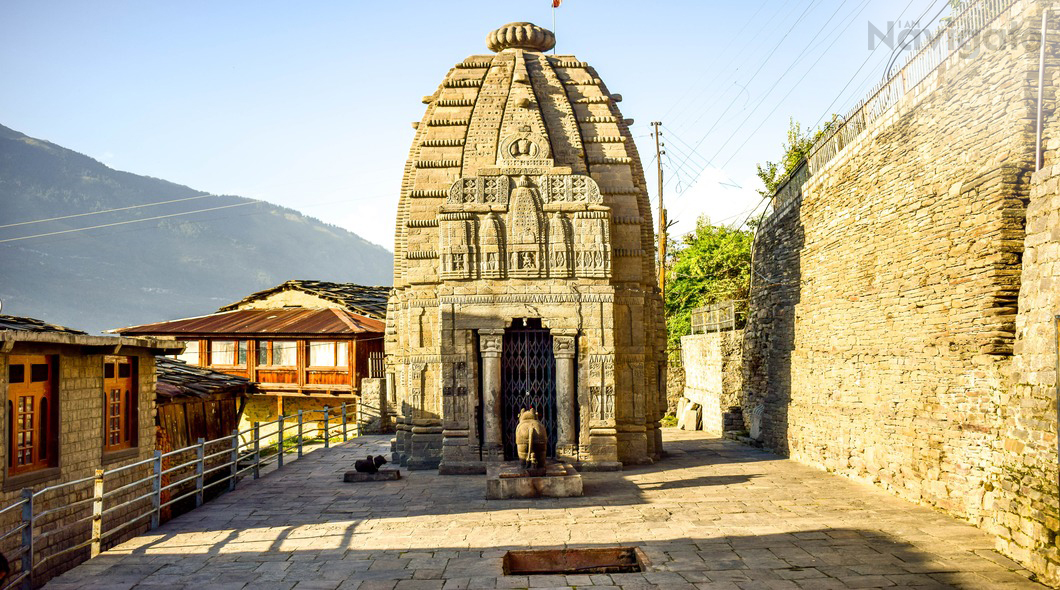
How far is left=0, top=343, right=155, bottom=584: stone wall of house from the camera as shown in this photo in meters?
9.91

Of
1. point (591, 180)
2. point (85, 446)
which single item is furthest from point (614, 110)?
point (85, 446)

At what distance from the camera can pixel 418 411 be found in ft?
56.1

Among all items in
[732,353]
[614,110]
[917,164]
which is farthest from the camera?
[732,353]

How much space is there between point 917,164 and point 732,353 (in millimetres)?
12495

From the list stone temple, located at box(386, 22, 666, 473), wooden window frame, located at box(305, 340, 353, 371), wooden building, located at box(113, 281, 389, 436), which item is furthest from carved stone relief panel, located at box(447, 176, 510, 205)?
wooden window frame, located at box(305, 340, 353, 371)

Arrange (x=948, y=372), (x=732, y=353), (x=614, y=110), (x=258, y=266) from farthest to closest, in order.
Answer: (x=258, y=266)
(x=732, y=353)
(x=614, y=110)
(x=948, y=372)

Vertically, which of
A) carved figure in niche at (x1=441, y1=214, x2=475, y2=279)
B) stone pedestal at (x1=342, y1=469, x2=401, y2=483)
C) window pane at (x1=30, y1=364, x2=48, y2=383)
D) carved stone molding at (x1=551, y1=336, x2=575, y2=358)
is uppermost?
carved figure in niche at (x1=441, y1=214, x2=475, y2=279)

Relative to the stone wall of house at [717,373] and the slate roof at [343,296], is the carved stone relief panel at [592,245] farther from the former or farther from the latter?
the slate roof at [343,296]

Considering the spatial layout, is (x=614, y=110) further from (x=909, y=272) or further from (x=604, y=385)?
(x=909, y=272)

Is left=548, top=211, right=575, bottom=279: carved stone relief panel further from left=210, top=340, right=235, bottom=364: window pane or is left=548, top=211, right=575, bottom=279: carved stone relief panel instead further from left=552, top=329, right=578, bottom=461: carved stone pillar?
left=210, top=340, right=235, bottom=364: window pane

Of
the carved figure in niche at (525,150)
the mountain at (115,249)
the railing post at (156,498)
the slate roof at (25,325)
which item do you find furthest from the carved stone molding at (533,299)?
the mountain at (115,249)

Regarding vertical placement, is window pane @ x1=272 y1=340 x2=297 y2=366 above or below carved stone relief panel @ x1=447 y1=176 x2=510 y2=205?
below

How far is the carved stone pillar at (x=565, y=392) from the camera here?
15.9 meters

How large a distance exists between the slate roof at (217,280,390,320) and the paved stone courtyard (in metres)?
17.5
